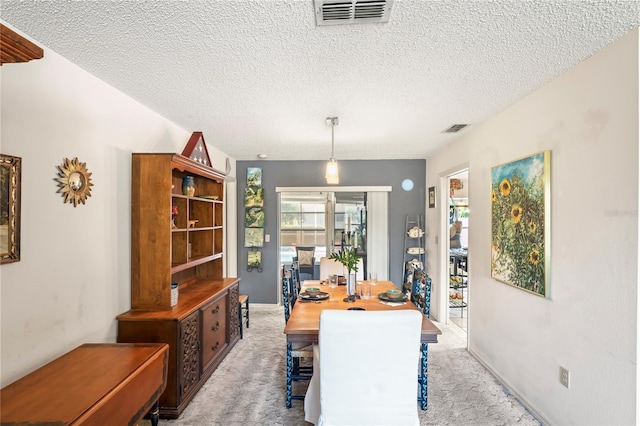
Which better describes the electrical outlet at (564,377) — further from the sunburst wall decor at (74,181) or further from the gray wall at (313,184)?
the sunburst wall decor at (74,181)

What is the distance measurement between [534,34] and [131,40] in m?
2.12

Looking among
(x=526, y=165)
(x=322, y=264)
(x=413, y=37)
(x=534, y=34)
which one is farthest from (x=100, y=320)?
(x=526, y=165)

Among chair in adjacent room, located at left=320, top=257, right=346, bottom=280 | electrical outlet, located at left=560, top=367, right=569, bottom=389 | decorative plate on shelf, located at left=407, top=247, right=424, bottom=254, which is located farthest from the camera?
decorative plate on shelf, located at left=407, top=247, right=424, bottom=254

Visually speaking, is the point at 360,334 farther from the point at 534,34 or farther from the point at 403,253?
the point at 403,253

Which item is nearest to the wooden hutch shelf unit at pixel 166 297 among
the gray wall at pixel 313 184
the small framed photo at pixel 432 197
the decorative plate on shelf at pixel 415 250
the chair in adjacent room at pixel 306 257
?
the gray wall at pixel 313 184

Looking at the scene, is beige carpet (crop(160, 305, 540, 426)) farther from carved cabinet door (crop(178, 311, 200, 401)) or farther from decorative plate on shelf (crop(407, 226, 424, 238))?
decorative plate on shelf (crop(407, 226, 424, 238))

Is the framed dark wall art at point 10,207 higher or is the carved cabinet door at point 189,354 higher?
the framed dark wall art at point 10,207

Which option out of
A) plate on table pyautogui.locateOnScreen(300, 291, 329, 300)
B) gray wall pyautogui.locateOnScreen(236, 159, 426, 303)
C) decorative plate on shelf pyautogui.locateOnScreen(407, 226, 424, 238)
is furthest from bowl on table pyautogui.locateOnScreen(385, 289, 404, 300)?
gray wall pyautogui.locateOnScreen(236, 159, 426, 303)

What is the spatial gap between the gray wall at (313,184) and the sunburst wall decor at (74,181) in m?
3.16

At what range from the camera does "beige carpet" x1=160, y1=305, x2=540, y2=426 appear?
2.27 meters

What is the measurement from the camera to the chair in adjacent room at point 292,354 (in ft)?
7.89

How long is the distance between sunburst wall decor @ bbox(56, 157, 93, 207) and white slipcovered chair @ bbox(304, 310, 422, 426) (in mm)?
1702

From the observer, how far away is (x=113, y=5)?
138cm

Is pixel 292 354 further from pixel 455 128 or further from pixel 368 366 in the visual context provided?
pixel 455 128
